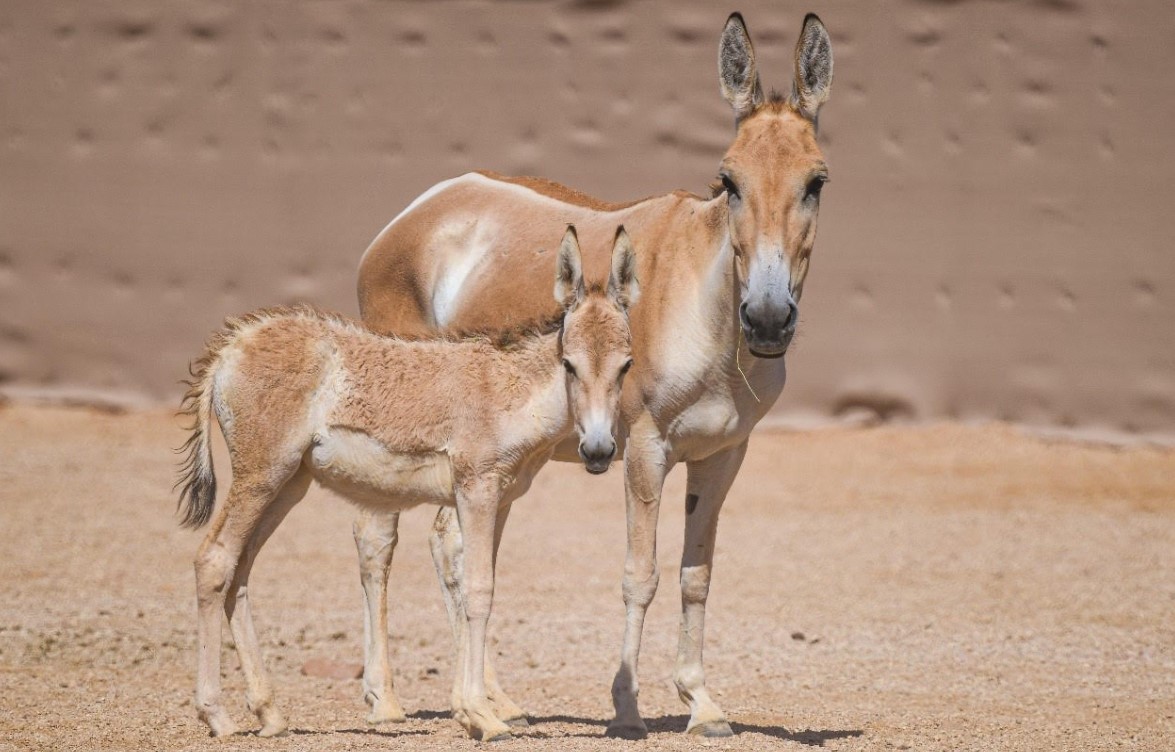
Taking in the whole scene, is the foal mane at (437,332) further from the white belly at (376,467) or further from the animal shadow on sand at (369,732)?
the animal shadow on sand at (369,732)

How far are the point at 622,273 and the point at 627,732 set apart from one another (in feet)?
6.59

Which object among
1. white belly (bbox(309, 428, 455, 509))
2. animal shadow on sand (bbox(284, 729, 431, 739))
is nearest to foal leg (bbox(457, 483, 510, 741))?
white belly (bbox(309, 428, 455, 509))

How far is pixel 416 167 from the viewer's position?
16109mm

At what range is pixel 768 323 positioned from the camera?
638 cm

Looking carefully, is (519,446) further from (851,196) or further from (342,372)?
(851,196)

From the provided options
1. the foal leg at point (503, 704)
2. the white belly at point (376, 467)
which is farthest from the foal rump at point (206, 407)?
the foal leg at point (503, 704)

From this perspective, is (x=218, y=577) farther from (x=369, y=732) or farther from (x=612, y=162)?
(x=612, y=162)

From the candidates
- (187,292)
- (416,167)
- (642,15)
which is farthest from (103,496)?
(642,15)

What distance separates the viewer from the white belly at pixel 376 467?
687 centimetres

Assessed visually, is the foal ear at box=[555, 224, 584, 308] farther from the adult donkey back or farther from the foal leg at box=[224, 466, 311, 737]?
the foal leg at box=[224, 466, 311, 737]

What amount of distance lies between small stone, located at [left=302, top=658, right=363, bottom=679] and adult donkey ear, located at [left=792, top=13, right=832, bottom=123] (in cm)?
418

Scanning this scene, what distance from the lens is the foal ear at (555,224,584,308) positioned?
6748 mm

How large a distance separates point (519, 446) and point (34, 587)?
553cm

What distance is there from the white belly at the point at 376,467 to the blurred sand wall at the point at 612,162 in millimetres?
8952
